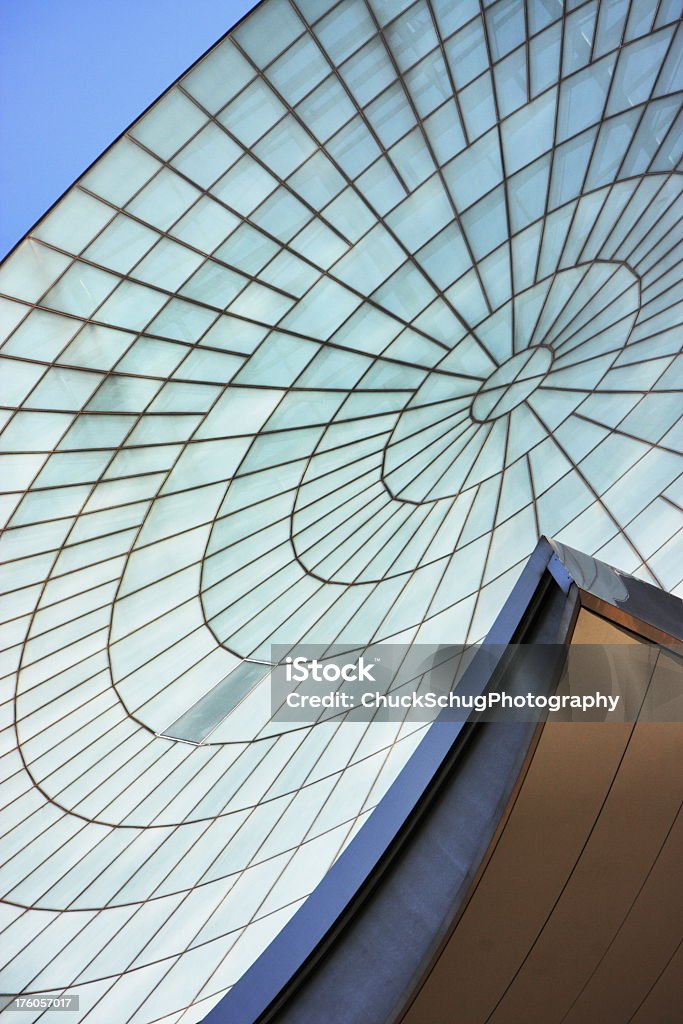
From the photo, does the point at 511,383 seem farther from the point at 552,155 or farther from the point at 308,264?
the point at 308,264

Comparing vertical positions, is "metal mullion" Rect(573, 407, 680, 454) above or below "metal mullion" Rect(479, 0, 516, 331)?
below

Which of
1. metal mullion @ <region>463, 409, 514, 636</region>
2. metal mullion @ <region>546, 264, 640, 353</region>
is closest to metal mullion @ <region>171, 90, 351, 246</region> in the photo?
metal mullion @ <region>546, 264, 640, 353</region>

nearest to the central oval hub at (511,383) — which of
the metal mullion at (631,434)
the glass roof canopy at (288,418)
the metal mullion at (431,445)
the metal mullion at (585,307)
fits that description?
the glass roof canopy at (288,418)

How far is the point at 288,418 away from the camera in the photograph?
26438 millimetres

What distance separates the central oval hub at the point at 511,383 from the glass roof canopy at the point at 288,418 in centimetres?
19

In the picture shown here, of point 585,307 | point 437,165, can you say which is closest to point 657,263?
point 585,307

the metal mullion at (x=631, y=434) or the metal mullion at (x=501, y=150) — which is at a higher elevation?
the metal mullion at (x=501, y=150)

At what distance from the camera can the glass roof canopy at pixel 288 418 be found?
2050 cm

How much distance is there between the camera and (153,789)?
110 ft

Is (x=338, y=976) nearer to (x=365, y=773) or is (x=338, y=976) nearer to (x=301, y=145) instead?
(x=301, y=145)

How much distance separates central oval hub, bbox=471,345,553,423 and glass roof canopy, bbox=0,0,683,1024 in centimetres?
19

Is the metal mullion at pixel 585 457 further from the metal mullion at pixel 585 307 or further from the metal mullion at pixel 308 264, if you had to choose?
the metal mullion at pixel 308 264

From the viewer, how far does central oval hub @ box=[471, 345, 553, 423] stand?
29.7 m

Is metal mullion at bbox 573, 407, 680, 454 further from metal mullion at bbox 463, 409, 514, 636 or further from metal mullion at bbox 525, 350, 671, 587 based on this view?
metal mullion at bbox 463, 409, 514, 636
